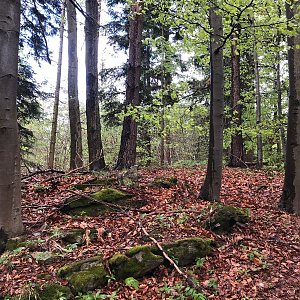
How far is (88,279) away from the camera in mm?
3307

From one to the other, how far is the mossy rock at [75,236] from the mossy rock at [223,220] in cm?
188

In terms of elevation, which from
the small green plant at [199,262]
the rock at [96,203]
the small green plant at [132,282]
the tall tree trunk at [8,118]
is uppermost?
the tall tree trunk at [8,118]

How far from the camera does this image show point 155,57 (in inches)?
645

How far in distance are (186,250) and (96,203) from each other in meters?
2.10

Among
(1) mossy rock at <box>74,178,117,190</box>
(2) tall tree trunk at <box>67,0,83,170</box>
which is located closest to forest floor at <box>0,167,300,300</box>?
(1) mossy rock at <box>74,178,117,190</box>

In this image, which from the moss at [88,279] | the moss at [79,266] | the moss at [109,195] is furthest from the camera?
the moss at [109,195]

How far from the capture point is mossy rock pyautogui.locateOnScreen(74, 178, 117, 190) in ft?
20.3

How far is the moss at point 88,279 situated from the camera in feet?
10.6

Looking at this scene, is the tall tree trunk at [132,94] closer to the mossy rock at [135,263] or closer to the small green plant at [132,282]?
the mossy rock at [135,263]

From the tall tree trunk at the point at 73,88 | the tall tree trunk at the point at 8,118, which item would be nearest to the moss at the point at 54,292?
the tall tree trunk at the point at 8,118

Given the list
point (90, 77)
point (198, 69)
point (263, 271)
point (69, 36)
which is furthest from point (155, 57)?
point (263, 271)

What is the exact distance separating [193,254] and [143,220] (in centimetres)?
121

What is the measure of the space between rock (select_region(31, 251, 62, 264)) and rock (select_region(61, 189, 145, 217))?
145 centimetres

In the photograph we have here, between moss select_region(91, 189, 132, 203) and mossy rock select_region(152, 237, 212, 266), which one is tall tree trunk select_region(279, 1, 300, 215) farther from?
moss select_region(91, 189, 132, 203)
